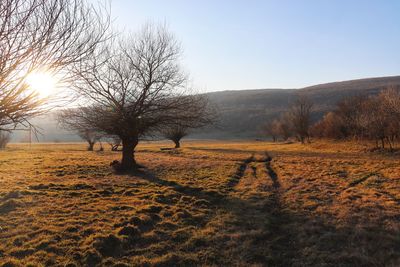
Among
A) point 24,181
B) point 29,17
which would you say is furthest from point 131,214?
point 24,181

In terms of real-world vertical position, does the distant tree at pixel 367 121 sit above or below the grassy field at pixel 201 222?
above

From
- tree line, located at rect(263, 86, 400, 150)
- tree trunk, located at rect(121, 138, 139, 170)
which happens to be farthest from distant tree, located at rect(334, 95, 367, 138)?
tree trunk, located at rect(121, 138, 139, 170)

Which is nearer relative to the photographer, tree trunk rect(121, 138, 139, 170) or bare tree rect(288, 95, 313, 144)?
tree trunk rect(121, 138, 139, 170)

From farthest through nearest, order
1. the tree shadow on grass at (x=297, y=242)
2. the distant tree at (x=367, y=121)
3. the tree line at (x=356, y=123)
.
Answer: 1. the tree line at (x=356, y=123)
2. the distant tree at (x=367, y=121)
3. the tree shadow on grass at (x=297, y=242)

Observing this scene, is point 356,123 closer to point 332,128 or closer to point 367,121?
point 367,121

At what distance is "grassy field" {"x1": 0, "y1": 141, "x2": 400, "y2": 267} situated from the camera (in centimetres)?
843

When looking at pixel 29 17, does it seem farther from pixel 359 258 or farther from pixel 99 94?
pixel 99 94

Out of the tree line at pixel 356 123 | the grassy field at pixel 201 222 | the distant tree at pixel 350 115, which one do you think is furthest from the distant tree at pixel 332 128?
the grassy field at pixel 201 222

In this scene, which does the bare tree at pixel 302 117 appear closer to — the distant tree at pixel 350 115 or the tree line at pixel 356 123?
the tree line at pixel 356 123

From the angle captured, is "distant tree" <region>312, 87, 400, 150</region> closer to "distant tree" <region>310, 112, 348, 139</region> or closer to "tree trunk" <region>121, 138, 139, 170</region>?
"distant tree" <region>310, 112, 348, 139</region>

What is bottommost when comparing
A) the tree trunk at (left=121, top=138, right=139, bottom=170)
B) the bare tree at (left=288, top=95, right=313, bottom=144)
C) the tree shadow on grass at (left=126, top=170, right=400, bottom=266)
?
the tree shadow on grass at (left=126, top=170, right=400, bottom=266)

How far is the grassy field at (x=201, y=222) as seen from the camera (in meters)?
8.43

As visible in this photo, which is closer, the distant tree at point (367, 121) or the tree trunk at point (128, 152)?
the tree trunk at point (128, 152)

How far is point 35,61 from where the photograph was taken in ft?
26.4
